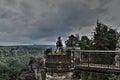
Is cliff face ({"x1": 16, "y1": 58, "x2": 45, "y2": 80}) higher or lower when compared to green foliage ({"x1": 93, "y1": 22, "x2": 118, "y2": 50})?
lower

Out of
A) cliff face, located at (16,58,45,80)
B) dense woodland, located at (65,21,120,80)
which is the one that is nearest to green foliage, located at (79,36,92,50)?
dense woodland, located at (65,21,120,80)

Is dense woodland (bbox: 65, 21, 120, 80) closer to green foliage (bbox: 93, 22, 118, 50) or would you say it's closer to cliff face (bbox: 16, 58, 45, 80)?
green foliage (bbox: 93, 22, 118, 50)

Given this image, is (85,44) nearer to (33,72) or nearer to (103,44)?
(103,44)

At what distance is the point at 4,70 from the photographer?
330ft

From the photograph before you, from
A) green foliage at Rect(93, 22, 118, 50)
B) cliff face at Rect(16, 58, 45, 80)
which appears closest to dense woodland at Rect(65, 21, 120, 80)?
green foliage at Rect(93, 22, 118, 50)

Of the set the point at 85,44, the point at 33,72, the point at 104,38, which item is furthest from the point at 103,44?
the point at 33,72

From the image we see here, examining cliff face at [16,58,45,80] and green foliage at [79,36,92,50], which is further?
cliff face at [16,58,45,80]

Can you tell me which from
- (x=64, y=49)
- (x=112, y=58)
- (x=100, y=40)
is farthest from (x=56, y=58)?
(x=100, y=40)

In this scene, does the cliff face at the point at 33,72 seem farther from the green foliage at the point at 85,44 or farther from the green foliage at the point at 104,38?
the green foliage at the point at 104,38

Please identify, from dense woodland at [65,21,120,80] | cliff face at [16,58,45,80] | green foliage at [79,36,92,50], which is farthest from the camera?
cliff face at [16,58,45,80]

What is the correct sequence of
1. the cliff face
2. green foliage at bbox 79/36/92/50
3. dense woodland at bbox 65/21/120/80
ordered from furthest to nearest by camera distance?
the cliff face
green foliage at bbox 79/36/92/50
dense woodland at bbox 65/21/120/80

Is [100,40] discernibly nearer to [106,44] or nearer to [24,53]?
[106,44]

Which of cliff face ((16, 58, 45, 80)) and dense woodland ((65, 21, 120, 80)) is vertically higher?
dense woodland ((65, 21, 120, 80))

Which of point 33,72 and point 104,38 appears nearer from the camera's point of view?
point 104,38
